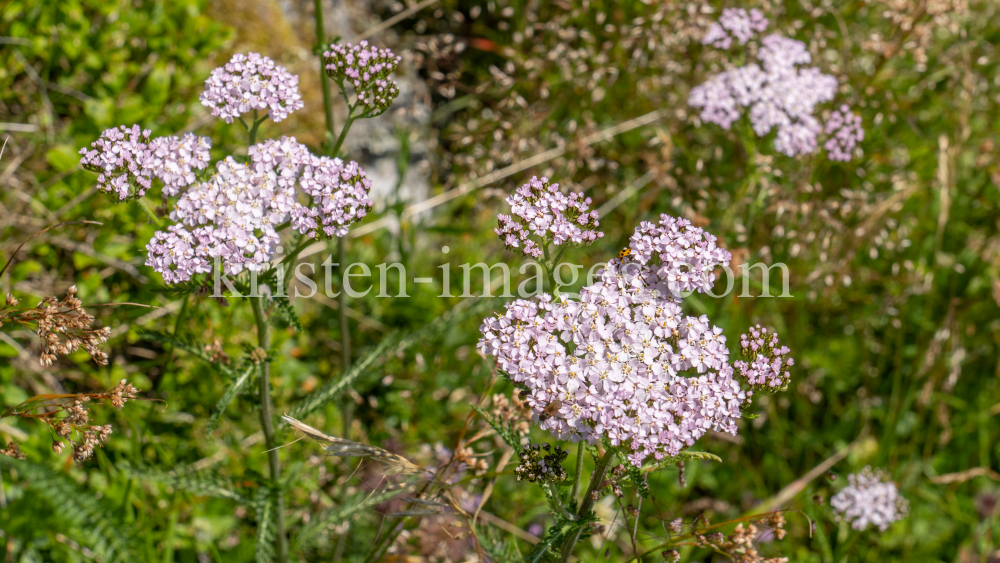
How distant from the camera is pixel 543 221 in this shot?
9.79ft

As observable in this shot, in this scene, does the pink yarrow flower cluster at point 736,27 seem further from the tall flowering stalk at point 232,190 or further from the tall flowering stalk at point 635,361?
the tall flowering stalk at point 232,190

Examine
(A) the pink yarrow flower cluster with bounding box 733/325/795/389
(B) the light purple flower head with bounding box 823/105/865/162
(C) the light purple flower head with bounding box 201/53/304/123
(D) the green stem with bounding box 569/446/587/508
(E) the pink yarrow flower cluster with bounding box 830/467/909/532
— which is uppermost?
(B) the light purple flower head with bounding box 823/105/865/162

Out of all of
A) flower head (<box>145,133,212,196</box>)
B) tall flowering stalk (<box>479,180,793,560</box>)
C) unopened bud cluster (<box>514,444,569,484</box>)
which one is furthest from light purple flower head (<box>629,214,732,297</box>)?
flower head (<box>145,133,212,196</box>)

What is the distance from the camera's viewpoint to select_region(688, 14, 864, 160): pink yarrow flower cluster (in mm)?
4621

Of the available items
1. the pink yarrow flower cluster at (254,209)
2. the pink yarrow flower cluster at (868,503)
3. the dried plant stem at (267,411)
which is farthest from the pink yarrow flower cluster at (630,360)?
the pink yarrow flower cluster at (868,503)

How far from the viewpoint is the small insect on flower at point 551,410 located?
2.62 metres

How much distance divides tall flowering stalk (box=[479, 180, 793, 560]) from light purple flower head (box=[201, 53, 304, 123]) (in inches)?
48.8

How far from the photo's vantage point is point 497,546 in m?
3.40

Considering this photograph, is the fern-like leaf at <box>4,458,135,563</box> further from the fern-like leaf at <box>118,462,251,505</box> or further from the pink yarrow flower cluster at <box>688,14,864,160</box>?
the pink yarrow flower cluster at <box>688,14,864,160</box>

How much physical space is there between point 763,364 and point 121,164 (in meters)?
2.87

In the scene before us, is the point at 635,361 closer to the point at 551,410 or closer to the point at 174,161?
the point at 551,410

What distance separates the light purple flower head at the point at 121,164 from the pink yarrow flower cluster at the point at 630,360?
5.40 ft

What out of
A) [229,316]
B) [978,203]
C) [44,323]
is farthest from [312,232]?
[978,203]

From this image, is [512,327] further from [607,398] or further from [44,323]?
[44,323]
